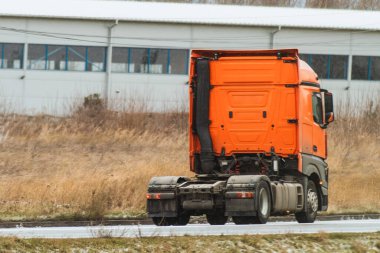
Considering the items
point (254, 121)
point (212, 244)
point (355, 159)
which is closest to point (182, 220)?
point (254, 121)

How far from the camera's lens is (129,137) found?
42.2 metres

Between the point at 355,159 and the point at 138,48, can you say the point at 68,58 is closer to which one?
the point at 138,48

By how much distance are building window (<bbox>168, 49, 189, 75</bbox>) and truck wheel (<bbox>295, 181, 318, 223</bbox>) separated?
35.5m

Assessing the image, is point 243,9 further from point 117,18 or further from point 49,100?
point 49,100

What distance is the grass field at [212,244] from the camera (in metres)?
12.2

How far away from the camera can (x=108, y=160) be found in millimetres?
37531

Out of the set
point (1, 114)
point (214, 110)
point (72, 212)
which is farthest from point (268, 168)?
point (1, 114)

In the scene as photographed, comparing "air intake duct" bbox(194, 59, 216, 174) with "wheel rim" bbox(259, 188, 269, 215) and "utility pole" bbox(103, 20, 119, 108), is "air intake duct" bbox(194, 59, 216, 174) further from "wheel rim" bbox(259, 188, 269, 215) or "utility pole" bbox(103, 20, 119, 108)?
"utility pole" bbox(103, 20, 119, 108)

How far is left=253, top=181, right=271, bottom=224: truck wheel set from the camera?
691 inches

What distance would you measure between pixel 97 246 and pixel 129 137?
29894 mm

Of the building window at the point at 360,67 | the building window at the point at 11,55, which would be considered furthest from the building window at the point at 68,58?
the building window at the point at 360,67

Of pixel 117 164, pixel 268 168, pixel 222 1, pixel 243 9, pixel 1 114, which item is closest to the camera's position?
pixel 268 168

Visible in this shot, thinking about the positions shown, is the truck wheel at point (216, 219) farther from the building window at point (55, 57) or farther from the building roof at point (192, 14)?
the building window at point (55, 57)

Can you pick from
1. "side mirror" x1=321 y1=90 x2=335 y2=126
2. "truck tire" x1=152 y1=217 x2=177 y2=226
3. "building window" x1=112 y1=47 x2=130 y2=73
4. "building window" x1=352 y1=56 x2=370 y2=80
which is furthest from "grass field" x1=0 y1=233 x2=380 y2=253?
"building window" x1=352 y1=56 x2=370 y2=80
